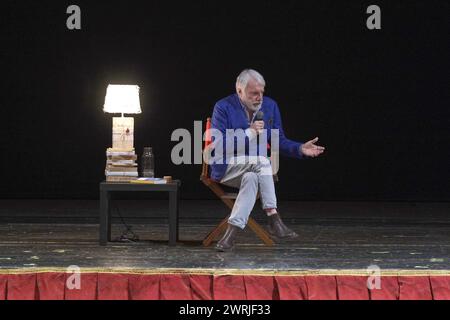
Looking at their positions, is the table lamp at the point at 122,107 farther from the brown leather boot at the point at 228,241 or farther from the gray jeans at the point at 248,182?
the brown leather boot at the point at 228,241

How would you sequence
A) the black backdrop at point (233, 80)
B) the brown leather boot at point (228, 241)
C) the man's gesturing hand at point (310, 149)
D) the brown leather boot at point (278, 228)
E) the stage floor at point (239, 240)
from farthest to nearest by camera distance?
the black backdrop at point (233, 80) → the brown leather boot at point (278, 228) → the man's gesturing hand at point (310, 149) → the brown leather boot at point (228, 241) → the stage floor at point (239, 240)

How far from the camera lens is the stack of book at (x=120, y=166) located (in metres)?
4.98

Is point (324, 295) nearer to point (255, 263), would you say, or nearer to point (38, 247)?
point (255, 263)

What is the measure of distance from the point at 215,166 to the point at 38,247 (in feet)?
3.69

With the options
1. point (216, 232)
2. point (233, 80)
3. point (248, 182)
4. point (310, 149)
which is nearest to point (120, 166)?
point (216, 232)

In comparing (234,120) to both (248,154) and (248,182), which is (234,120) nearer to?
(248,154)

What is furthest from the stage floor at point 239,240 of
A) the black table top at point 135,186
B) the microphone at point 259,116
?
the microphone at point 259,116

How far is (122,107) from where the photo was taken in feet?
16.5

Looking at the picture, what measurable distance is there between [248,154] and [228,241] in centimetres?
54

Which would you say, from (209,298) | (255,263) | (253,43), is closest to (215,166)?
(255,263)

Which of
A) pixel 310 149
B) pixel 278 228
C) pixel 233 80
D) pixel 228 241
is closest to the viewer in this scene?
pixel 228 241

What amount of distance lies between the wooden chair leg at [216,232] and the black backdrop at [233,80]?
3.19m

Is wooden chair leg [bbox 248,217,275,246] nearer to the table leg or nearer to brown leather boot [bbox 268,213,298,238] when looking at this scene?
brown leather boot [bbox 268,213,298,238]
